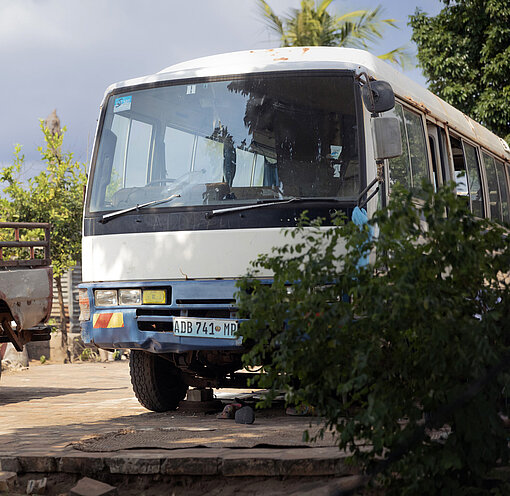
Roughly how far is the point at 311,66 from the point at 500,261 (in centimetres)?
357

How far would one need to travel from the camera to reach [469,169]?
9.34 m

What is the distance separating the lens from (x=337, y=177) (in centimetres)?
652

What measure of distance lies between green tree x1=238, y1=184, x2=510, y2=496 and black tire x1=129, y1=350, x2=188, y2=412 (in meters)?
4.15

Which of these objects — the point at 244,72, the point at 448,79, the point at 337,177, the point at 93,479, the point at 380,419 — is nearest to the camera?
the point at 380,419

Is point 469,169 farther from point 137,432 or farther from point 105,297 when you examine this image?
point 137,432

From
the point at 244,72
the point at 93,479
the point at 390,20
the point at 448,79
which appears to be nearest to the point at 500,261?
the point at 93,479

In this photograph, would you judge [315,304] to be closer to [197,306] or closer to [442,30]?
[197,306]

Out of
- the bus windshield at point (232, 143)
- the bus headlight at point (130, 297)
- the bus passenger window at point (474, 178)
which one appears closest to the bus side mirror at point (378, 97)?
the bus windshield at point (232, 143)

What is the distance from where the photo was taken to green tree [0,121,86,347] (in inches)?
661

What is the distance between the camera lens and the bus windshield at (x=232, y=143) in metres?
6.57

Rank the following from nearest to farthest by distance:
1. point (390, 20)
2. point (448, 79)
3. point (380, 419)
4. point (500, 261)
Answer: point (380, 419), point (500, 261), point (448, 79), point (390, 20)

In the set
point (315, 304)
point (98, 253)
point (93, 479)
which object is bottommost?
point (93, 479)

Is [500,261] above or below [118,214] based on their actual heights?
below

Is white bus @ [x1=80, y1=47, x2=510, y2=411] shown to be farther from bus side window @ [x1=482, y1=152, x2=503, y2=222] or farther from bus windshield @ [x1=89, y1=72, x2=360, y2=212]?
bus side window @ [x1=482, y1=152, x2=503, y2=222]
